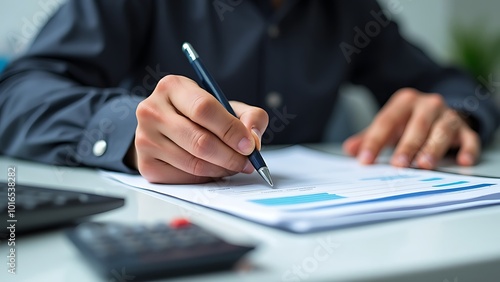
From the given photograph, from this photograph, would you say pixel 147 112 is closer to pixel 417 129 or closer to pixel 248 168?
pixel 248 168

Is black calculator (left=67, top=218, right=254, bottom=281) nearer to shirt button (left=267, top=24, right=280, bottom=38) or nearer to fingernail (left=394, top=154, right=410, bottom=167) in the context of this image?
fingernail (left=394, top=154, right=410, bottom=167)

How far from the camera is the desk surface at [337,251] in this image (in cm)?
26

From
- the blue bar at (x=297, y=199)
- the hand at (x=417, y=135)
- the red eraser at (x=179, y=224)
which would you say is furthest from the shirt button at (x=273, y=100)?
the red eraser at (x=179, y=224)

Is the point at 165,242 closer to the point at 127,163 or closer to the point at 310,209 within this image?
the point at 310,209

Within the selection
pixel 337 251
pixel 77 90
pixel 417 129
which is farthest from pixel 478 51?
pixel 337 251

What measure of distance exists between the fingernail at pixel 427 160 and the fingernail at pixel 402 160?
0.02 metres

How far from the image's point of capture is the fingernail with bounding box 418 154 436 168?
0.65 m

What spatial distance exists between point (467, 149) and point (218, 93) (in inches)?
15.8

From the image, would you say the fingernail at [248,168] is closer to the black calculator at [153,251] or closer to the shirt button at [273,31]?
the black calculator at [153,251]

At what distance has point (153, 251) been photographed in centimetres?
25

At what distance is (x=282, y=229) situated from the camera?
13.3 inches

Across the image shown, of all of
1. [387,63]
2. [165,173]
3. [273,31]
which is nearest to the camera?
[165,173]

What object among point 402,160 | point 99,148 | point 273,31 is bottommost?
point 402,160

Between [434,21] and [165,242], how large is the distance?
1693 millimetres
